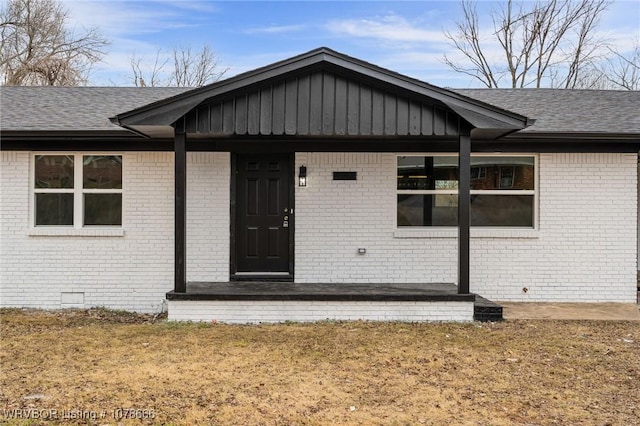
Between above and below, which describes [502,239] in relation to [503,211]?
below

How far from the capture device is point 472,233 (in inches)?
319

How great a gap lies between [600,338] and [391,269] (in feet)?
10.2

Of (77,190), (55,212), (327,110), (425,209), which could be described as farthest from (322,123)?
(55,212)

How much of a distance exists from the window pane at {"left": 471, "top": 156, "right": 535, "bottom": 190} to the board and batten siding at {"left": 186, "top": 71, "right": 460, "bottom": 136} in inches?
81.1

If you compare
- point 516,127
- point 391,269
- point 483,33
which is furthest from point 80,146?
point 483,33

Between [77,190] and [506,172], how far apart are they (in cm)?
713

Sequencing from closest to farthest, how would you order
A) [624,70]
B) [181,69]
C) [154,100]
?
[154,100], [624,70], [181,69]

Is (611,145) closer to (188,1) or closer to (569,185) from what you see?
(569,185)

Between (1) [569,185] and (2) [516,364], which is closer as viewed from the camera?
(2) [516,364]

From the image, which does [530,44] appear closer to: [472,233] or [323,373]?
[472,233]

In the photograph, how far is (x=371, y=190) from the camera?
319 inches

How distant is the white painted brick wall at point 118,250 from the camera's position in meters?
7.91

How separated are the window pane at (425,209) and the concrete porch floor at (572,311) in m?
1.75

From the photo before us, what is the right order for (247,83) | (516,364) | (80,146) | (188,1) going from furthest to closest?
(188,1) → (80,146) → (247,83) → (516,364)
